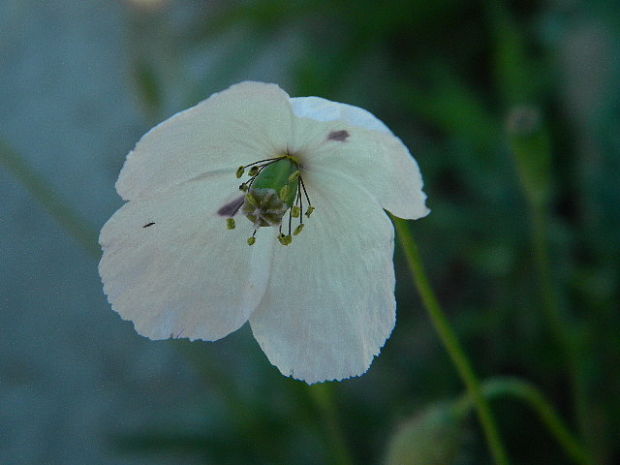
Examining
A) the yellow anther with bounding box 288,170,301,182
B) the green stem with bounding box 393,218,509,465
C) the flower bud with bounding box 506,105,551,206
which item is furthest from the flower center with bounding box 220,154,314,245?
the flower bud with bounding box 506,105,551,206

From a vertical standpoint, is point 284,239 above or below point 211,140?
below

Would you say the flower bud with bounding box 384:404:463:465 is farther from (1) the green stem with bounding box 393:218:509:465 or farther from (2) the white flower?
(2) the white flower

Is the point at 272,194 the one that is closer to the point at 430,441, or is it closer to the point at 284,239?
the point at 284,239

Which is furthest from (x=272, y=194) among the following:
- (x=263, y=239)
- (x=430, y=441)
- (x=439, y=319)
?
(x=430, y=441)

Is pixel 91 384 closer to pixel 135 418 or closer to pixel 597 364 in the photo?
pixel 135 418

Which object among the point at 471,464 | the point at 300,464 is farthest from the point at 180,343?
the point at 471,464
